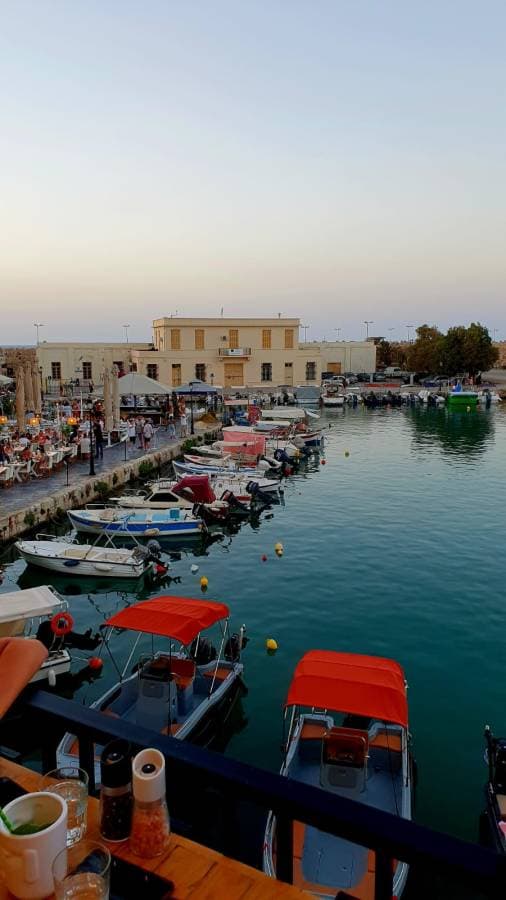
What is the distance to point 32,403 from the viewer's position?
1185 inches

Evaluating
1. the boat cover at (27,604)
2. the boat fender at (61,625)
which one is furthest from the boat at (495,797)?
the boat cover at (27,604)

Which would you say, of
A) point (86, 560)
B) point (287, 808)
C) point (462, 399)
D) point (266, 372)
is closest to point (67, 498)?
point (86, 560)

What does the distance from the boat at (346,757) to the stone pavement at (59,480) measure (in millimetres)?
14555

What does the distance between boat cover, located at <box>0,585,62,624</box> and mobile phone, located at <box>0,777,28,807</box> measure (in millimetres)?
10448

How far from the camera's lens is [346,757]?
7.98 metres

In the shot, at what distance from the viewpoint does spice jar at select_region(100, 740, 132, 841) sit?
7.20 feet

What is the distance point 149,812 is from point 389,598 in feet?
48.9

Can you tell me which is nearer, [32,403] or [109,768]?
[109,768]

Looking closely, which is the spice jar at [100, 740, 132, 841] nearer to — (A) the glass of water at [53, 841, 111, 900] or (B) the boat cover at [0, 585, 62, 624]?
(A) the glass of water at [53, 841, 111, 900]

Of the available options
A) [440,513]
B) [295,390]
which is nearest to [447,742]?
[440,513]

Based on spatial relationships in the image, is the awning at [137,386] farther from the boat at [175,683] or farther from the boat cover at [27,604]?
the boat at [175,683]

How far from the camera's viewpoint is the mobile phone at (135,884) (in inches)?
77.7

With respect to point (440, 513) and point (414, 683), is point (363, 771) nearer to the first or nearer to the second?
point (414, 683)

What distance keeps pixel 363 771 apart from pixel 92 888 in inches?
273
